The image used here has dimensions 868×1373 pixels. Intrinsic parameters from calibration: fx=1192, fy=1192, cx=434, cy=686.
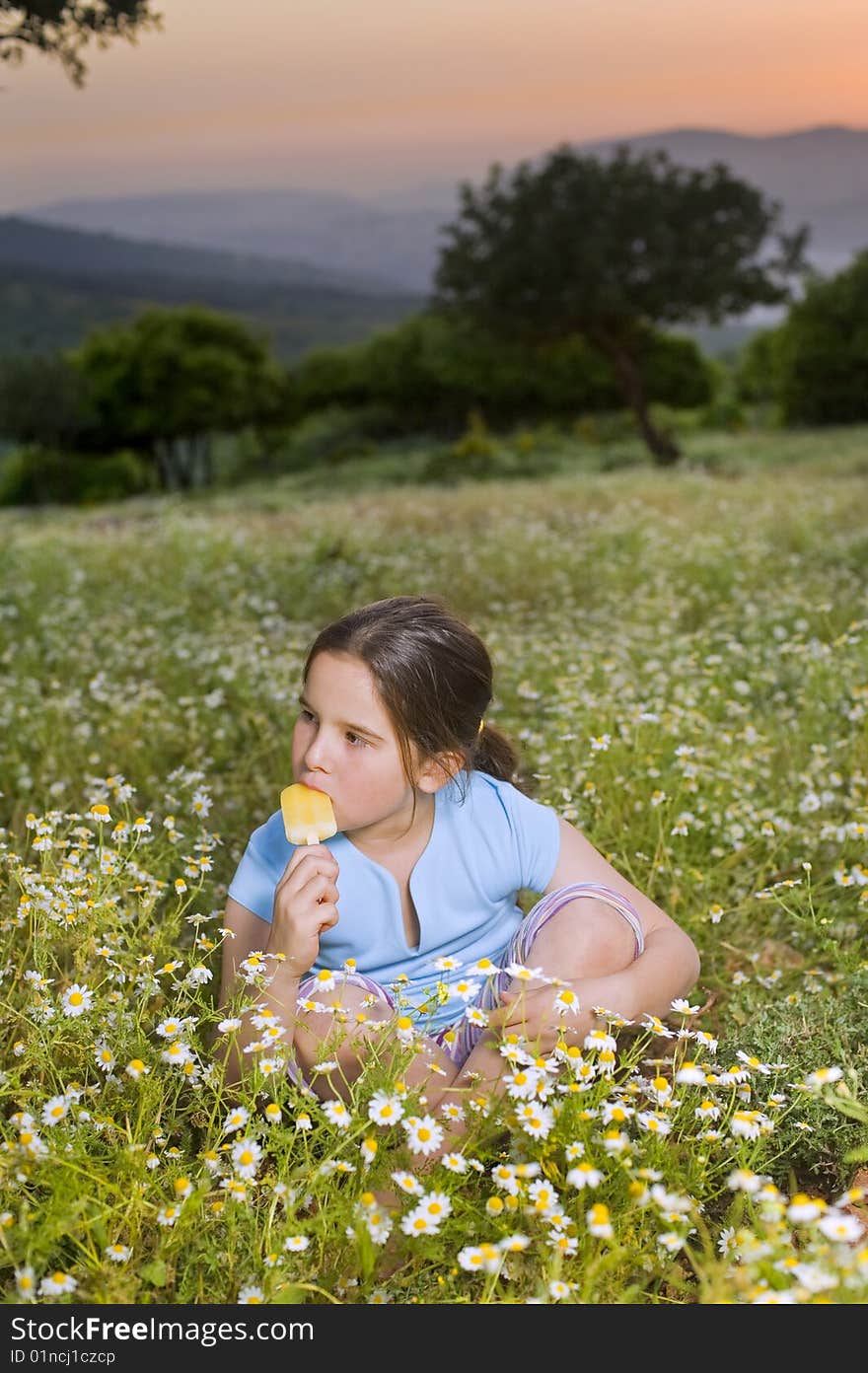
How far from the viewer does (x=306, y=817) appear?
9.37ft

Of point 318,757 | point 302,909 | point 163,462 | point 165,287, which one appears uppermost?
point 165,287

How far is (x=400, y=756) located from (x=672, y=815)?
68.9 inches

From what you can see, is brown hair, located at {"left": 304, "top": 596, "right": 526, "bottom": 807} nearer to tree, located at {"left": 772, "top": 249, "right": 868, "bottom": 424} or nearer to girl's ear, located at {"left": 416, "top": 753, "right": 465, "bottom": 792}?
girl's ear, located at {"left": 416, "top": 753, "right": 465, "bottom": 792}

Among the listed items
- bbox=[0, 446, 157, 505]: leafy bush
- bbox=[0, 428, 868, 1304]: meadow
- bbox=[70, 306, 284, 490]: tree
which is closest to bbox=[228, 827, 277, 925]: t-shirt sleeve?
bbox=[0, 428, 868, 1304]: meadow

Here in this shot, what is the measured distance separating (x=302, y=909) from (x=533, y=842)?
0.79m

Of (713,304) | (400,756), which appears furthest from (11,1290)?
(713,304)

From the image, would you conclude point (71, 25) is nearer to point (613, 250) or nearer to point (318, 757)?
point (318, 757)

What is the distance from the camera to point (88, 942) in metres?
3.02

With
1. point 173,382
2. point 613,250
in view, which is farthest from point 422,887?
point 173,382

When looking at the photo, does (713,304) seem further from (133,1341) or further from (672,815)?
(133,1341)

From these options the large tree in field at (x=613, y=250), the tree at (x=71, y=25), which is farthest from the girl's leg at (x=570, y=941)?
the large tree in field at (x=613, y=250)

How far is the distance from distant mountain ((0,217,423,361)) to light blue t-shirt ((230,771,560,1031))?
244ft

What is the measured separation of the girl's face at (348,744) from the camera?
2891mm

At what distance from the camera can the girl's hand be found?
8.68ft
